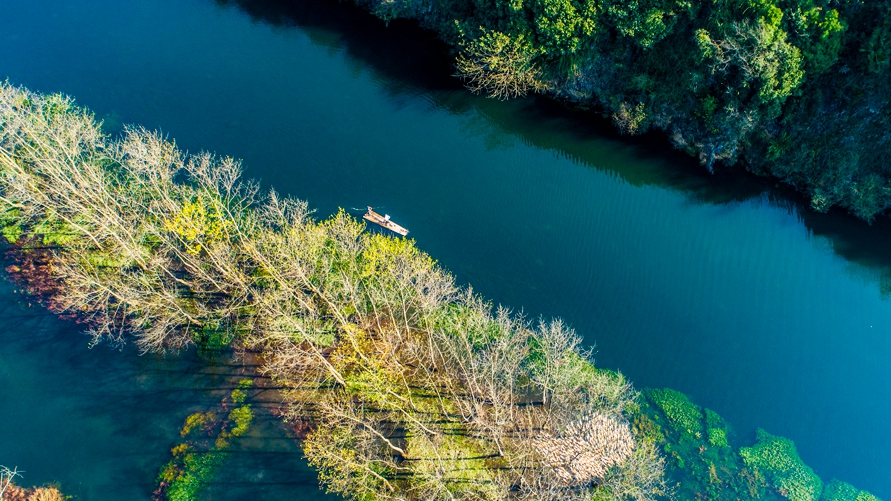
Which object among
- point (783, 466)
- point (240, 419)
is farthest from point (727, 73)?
point (240, 419)

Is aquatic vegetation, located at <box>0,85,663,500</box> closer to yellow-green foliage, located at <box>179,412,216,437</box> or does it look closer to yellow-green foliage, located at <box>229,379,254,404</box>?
yellow-green foliage, located at <box>229,379,254,404</box>

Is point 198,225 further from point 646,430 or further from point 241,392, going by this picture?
point 646,430

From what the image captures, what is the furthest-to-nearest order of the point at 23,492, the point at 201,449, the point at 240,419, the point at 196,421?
1. the point at 240,419
2. the point at 196,421
3. the point at 201,449
4. the point at 23,492

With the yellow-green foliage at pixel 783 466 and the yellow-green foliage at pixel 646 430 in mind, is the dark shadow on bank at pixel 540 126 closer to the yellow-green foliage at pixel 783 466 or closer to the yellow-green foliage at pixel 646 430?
the yellow-green foliage at pixel 783 466

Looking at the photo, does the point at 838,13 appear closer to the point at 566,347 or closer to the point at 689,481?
the point at 566,347

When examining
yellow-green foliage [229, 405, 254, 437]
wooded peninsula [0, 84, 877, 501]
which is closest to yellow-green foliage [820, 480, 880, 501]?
wooded peninsula [0, 84, 877, 501]
